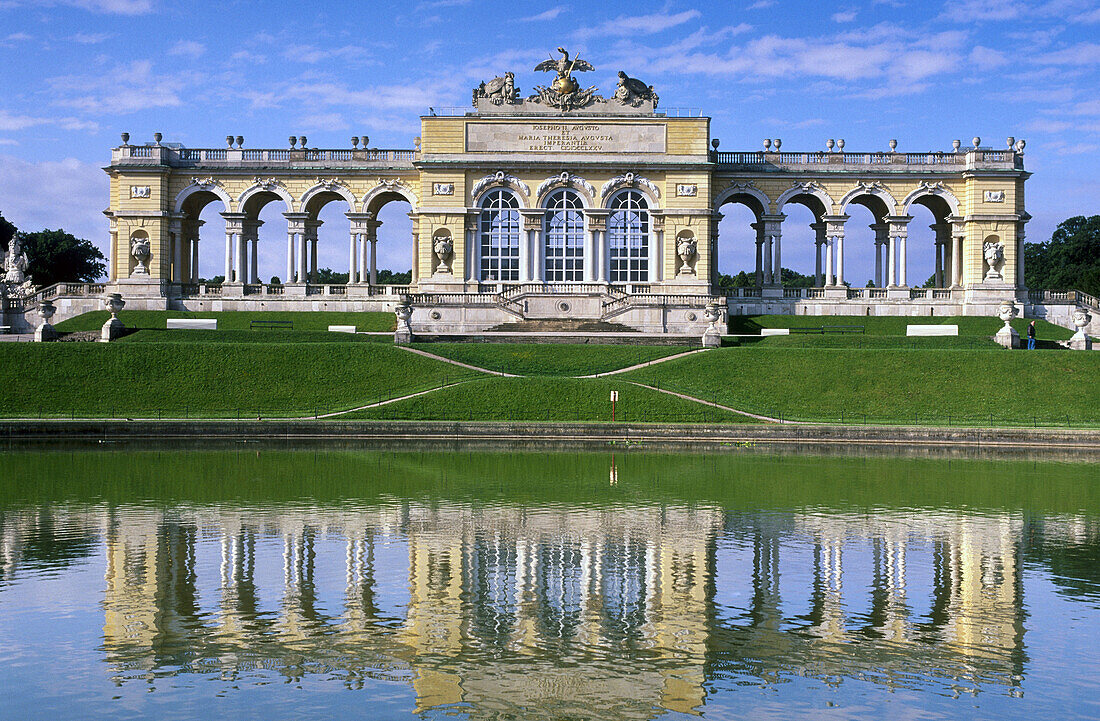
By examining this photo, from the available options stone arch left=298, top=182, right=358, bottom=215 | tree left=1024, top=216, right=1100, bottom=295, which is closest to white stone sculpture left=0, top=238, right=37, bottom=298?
stone arch left=298, top=182, right=358, bottom=215

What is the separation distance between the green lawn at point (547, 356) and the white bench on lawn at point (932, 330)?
594 inches

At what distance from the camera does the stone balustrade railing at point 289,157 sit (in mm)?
66875

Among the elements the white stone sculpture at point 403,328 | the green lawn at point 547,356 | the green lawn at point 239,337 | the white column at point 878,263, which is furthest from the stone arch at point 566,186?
the white column at point 878,263

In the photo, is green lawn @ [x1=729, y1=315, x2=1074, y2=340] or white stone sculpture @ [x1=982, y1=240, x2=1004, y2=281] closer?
green lawn @ [x1=729, y1=315, x2=1074, y2=340]

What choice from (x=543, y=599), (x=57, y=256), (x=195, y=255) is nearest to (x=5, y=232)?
(x=57, y=256)

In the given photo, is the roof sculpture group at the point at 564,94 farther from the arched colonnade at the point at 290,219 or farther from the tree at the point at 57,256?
the tree at the point at 57,256

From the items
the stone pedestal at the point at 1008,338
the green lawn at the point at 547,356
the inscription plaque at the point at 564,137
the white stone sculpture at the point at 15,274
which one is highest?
the inscription plaque at the point at 564,137

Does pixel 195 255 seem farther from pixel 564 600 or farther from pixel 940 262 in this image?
pixel 564 600

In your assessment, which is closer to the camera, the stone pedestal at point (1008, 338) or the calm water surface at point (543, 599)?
the calm water surface at point (543, 599)

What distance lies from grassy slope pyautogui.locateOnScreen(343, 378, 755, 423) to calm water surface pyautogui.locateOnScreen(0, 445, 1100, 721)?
13.4m

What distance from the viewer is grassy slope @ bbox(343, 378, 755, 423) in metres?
37.8

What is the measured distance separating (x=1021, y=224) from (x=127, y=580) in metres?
63.4

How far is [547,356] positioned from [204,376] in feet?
47.5

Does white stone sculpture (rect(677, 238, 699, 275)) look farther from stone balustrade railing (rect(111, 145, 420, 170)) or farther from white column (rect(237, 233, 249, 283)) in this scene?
white column (rect(237, 233, 249, 283))
